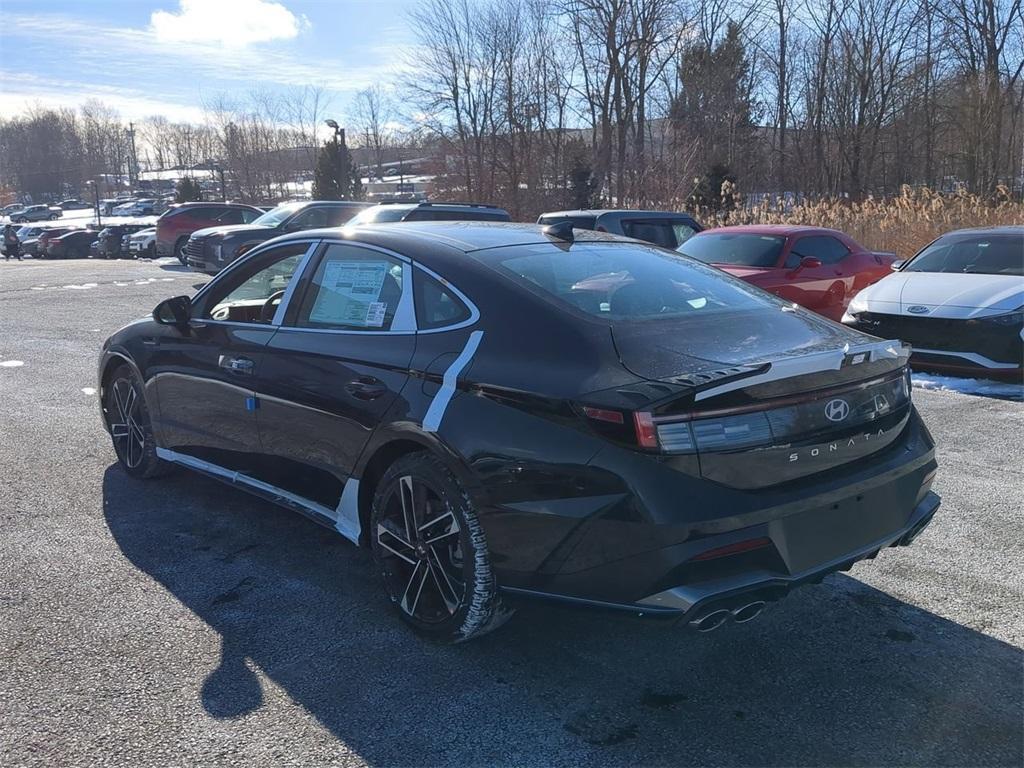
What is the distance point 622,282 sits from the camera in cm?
367

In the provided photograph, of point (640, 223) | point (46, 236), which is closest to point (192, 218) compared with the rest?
point (46, 236)

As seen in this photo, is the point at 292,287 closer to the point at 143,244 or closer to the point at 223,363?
the point at 223,363

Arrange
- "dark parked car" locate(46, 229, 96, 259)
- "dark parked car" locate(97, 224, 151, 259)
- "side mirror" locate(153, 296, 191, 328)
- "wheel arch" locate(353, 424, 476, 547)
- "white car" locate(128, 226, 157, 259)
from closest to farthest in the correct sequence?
"wheel arch" locate(353, 424, 476, 547) < "side mirror" locate(153, 296, 191, 328) < "white car" locate(128, 226, 157, 259) < "dark parked car" locate(97, 224, 151, 259) < "dark parked car" locate(46, 229, 96, 259)

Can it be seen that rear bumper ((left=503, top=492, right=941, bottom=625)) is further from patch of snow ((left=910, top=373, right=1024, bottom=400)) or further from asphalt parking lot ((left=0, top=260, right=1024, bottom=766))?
patch of snow ((left=910, top=373, right=1024, bottom=400))

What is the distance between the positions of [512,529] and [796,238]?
8721 mm

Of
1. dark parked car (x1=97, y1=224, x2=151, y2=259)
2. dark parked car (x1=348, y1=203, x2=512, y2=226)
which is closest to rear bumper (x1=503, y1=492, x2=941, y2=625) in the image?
dark parked car (x1=348, y1=203, x2=512, y2=226)

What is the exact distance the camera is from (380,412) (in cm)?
343

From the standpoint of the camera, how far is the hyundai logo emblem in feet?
9.79

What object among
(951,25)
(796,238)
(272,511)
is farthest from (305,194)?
(272,511)

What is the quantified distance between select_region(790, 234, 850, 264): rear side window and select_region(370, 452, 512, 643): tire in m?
8.32

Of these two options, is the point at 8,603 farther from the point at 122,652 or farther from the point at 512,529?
the point at 512,529

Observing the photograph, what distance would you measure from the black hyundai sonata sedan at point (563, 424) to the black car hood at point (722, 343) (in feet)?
0.04

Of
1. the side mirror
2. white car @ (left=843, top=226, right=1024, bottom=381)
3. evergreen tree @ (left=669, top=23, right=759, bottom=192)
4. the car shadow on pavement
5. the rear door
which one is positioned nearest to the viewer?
the car shadow on pavement

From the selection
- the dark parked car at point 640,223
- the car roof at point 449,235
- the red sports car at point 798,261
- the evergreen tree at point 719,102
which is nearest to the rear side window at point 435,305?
the car roof at point 449,235
